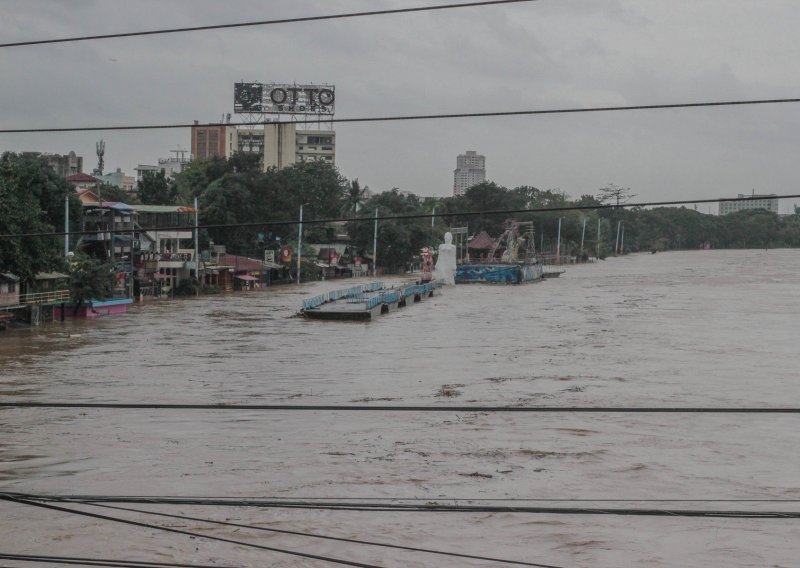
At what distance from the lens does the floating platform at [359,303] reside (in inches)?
2124

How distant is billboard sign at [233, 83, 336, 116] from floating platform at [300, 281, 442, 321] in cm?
6013

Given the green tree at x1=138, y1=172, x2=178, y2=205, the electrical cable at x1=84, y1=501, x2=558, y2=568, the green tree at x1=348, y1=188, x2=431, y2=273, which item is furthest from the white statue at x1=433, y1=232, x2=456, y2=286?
the electrical cable at x1=84, y1=501, x2=558, y2=568

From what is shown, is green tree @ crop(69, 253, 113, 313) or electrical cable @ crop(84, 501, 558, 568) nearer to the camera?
electrical cable @ crop(84, 501, 558, 568)

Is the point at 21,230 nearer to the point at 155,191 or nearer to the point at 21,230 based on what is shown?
the point at 21,230

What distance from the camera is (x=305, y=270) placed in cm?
9369

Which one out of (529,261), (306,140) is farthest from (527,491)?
(306,140)

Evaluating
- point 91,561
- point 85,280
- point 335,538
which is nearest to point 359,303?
point 85,280

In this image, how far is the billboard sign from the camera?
127812 millimetres

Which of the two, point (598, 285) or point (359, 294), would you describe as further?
point (598, 285)

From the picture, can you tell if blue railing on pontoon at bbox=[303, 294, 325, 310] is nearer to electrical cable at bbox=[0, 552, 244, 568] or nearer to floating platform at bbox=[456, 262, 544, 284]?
floating platform at bbox=[456, 262, 544, 284]

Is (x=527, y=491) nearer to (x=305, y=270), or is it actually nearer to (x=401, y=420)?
(x=401, y=420)

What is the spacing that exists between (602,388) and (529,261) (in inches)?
3185

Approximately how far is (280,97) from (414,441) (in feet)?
366

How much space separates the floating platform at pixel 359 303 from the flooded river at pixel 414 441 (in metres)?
7.75
